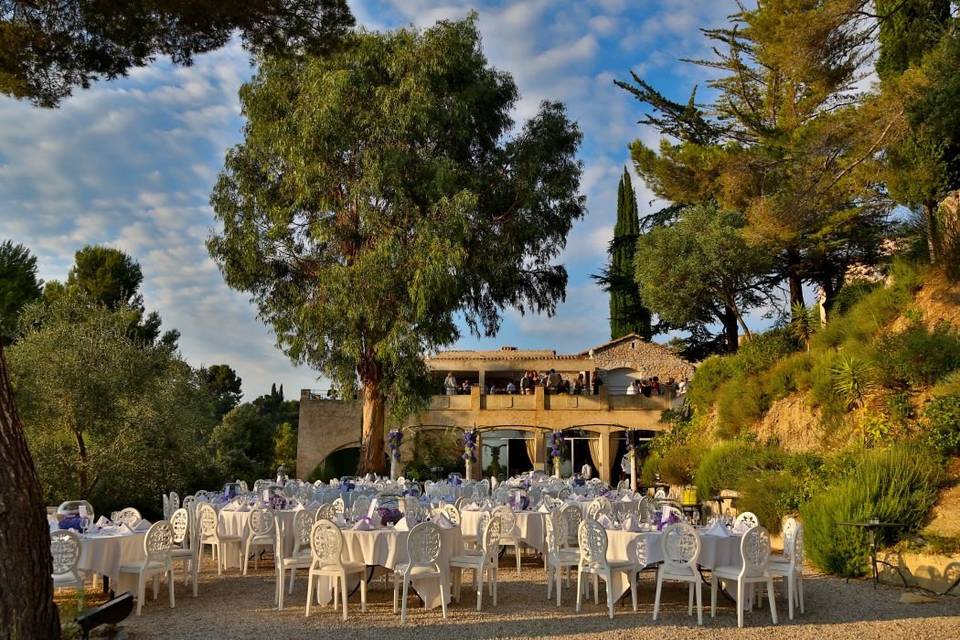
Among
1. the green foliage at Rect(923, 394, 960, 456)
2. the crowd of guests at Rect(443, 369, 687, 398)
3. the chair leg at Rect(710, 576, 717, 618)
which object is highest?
the crowd of guests at Rect(443, 369, 687, 398)

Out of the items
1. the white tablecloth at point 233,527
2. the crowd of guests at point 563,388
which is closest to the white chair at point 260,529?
the white tablecloth at point 233,527

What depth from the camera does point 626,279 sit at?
30.5 metres

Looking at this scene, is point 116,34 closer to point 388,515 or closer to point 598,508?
point 388,515

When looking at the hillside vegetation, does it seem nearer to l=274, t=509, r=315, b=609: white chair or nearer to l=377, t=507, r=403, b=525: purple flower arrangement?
l=377, t=507, r=403, b=525: purple flower arrangement

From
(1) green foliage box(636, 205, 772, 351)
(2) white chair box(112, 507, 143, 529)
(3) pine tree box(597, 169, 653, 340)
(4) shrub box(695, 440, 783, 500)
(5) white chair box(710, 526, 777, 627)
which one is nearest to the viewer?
(5) white chair box(710, 526, 777, 627)

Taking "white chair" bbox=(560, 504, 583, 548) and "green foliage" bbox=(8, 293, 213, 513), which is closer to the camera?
"white chair" bbox=(560, 504, 583, 548)

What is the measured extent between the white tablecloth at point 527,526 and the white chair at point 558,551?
97cm

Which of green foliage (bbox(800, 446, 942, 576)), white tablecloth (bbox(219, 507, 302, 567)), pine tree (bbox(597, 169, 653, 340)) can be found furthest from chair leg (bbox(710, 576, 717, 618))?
pine tree (bbox(597, 169, 653, 340))

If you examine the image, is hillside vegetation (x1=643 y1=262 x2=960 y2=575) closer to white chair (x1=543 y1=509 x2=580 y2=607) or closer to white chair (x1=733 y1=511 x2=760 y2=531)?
white chair (x1=733 y1=511 x2=760 y2=531)

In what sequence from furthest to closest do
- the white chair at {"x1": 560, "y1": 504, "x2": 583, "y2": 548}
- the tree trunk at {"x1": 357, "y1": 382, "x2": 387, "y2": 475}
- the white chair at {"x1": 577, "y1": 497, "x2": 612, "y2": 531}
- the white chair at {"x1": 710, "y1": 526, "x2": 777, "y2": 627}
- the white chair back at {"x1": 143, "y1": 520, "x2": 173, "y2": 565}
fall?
the tree trunk at {"x1": 357, "y1": 382, "x2": 387, "y2": 475} → the white chair at {"x1": 560, "y1": 504, "x2": 583, "y2": 548} → the white chair at {"x1": 577, "y1": 497, "x2": 612, "y2": 531} → the white chair back at {"x1": 143, "y1": 520, "x2": 173, "y2": 565} → the white chair at {"x1": 710, "y1": 526, "x2": 777, "y2": 627}

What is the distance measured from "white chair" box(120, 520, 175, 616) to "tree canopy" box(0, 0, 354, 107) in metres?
4.63

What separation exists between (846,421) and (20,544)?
1301 centimetres

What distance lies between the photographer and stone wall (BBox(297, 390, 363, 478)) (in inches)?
1069

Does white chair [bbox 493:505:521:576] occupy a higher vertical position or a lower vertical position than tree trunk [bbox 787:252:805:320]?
lower
